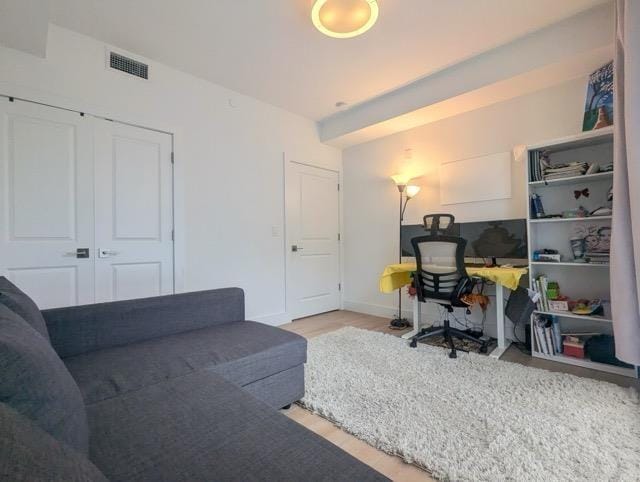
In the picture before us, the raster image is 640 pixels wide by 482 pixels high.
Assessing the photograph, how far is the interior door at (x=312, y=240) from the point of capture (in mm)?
3906

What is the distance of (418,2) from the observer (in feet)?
6.95

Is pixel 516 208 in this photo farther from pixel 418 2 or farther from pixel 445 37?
pixel 418 2

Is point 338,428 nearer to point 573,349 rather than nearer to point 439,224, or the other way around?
point 573,349

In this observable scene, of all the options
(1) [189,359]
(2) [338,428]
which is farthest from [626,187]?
(1) [189,359]

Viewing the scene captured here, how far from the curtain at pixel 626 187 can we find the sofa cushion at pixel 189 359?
6.63 ft

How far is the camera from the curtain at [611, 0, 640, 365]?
5.80 feet

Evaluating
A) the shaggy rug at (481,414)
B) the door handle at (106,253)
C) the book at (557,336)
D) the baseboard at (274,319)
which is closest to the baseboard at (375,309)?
the baseboard at (274,319)

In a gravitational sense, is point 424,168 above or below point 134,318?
above

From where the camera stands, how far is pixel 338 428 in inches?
64.7

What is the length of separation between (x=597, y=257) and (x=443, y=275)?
1.14 metres

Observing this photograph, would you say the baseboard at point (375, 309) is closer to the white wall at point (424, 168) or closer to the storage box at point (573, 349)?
the white wall at point (424, 168)

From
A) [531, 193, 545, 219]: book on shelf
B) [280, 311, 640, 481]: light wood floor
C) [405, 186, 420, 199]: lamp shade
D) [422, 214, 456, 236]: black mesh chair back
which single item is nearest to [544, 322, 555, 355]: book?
[280, 311, 640, 481]: light wood floor

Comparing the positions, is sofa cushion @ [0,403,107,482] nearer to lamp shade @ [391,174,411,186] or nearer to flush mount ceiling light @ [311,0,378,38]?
flush mount ceiling light @ [311,0,378,38]

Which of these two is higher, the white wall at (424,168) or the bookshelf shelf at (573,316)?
the white wall at (424,168)
